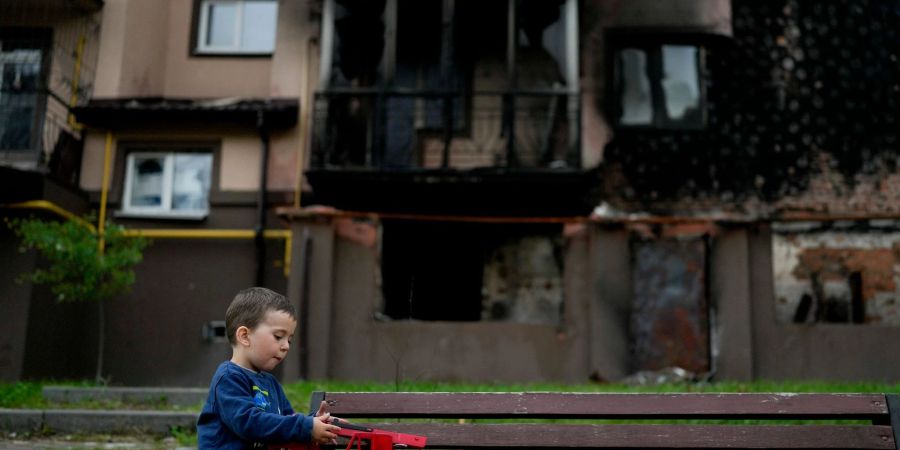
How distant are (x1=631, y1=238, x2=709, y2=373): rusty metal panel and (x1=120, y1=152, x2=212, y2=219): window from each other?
668cm

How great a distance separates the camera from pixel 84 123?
14188 mm

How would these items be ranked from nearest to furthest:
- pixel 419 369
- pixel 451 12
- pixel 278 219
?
pixel 419 369, pixel 451 12, pixel 278 219

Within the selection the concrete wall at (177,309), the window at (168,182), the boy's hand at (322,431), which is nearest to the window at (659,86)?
the concrete wall at (177,309)

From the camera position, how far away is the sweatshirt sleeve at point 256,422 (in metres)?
3.56

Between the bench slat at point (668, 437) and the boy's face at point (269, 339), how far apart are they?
75 centimetres

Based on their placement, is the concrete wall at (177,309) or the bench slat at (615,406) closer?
the bench slat at (615,406)

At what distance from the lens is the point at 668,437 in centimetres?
418

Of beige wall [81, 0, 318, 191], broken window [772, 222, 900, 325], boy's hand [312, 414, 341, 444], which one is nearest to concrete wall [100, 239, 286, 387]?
beige wall [81, 0, 318, 191]

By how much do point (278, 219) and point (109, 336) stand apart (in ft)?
9.90

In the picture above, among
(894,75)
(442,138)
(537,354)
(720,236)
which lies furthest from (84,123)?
(894,75)

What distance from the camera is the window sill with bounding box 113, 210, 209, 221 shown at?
1397 centimetres

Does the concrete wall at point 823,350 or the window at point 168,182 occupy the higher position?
the window at point 168,182

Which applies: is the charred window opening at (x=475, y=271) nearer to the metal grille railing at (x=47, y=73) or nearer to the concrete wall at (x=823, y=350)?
the concrete wall at (x=823, y=350)

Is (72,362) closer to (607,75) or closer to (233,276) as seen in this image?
(233,276)
